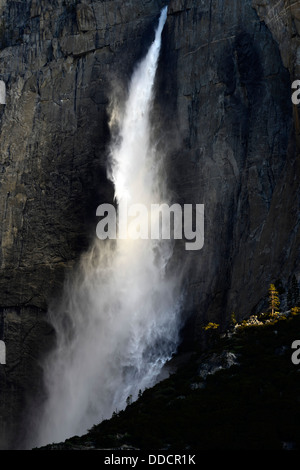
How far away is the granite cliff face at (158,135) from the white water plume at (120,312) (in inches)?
52.9

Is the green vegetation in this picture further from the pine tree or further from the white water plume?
the white water plume

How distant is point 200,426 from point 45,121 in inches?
1529

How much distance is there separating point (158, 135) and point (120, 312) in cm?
1348

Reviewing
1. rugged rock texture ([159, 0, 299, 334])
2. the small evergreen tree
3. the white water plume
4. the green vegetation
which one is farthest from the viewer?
the white water plume

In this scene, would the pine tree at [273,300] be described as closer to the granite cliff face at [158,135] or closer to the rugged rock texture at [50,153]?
the granite cliff face at [158,135]

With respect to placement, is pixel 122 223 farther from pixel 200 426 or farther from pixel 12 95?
pixel 200 426

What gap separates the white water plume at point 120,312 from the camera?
66.1 m

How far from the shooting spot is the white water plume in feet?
217

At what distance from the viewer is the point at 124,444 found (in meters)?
43.3

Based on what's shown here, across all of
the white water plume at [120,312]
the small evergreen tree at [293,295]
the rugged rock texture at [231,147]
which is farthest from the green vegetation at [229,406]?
the white water plume at [120,312]

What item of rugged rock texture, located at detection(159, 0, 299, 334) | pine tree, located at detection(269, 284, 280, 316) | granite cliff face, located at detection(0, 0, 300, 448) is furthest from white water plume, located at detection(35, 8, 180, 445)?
pine tree, located at detection(269, 284, 280, 316)

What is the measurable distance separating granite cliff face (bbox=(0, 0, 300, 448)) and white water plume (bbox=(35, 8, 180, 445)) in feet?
4.40
